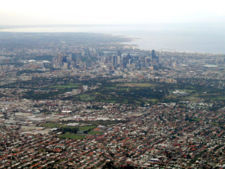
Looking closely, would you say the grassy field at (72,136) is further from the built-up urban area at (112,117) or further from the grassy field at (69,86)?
the grassy field at (69,86)

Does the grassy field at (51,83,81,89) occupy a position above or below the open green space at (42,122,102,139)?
above

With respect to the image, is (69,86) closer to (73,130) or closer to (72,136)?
(73,130)

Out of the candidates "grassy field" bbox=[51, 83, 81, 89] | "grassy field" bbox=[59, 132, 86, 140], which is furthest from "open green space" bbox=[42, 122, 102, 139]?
"grassy field" bbox=[51, 83, 81, 89]

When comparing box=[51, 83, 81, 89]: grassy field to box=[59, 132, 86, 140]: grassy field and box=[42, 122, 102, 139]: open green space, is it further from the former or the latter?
box=[59, 132, 86, 140]: grassy field

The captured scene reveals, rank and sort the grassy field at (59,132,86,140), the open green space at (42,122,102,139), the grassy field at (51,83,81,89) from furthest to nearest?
the grassy field at (51,83,81,89) < the open green space at (42,122,102,139) < the grassy field at (59,132,86,140)

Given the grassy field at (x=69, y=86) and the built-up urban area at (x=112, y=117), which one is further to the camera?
the grassy field at (x=69, y=86)

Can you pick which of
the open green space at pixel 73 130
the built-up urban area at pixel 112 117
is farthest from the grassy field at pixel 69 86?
the open green space at pixel 73 130

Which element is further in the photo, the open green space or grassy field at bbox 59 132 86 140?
the open green space

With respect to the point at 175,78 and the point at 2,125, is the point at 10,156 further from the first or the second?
the point at 175,78

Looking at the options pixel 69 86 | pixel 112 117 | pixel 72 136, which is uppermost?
pixel 69 86

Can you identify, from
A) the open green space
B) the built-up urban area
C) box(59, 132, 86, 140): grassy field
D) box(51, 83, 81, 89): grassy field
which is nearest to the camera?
the built-up urban area

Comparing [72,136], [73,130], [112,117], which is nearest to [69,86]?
[112,117]

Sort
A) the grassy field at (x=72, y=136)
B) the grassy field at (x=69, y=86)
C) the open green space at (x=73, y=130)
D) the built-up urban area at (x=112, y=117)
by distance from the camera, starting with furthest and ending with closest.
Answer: the grassy field at (x=69, y=86) → the open green space at (x=73, y=130) → the grassy field at (x=72, y=136) → the built-up urban area at (x=112, y=117)
